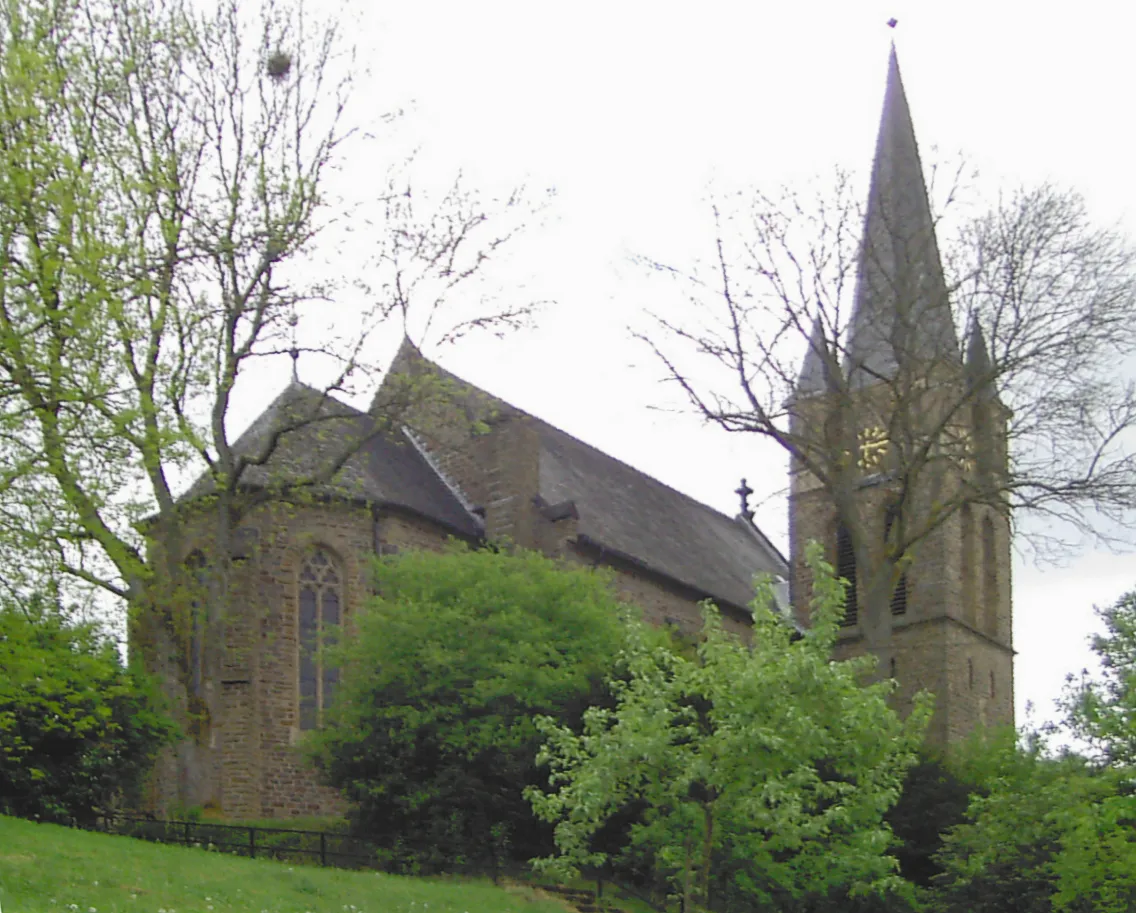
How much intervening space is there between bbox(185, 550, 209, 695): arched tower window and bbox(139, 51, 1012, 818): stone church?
0.12m

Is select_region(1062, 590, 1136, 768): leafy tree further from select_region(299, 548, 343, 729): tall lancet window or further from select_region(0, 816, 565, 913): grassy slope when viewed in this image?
select_region(299, 548, 343, 729): tall lancet window

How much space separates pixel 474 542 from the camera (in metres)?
33.8

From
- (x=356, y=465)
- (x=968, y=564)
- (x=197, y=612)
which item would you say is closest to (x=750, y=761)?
(x=197, y=612)

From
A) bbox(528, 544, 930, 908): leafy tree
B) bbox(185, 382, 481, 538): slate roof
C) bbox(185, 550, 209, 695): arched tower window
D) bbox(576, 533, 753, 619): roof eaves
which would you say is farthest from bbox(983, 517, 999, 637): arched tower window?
bbox(528, 544, 930, 908): leafy tree

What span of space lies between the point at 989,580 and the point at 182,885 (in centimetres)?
3341

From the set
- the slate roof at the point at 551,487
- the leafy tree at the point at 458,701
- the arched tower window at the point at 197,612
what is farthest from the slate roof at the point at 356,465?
the leafy tree at the point at 458,701

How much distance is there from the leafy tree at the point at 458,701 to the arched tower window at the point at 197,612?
249cm

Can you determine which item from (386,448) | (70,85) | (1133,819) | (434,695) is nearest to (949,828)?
(1133,819)

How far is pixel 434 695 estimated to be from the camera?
25719mm

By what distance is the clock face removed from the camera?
2992cm

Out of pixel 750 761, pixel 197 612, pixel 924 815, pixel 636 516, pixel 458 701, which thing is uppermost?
pixel 636 516

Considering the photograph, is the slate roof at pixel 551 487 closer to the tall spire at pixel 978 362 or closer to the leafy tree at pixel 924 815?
the tall spire at pixel 978 362

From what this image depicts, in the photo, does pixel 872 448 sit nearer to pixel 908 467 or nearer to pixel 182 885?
pixel 908 467

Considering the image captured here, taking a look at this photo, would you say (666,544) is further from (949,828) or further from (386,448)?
(949,828)
